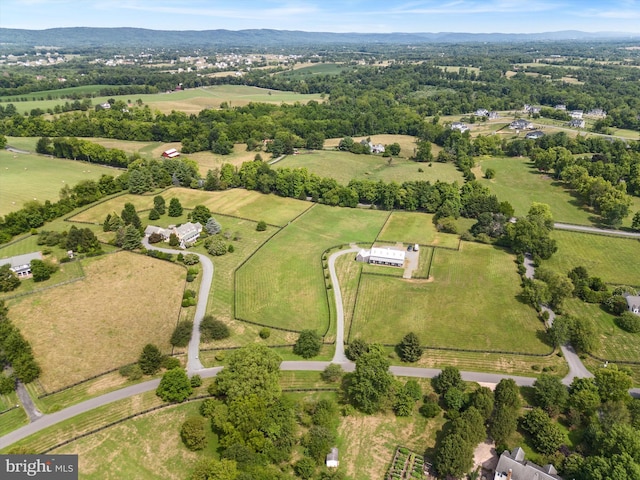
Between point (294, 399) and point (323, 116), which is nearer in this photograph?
point (294, 399)

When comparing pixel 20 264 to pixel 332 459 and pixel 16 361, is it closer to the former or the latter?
pixel 16 361

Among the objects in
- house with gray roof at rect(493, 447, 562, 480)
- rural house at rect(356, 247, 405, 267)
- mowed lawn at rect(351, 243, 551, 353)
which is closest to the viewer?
house with gray roof at rect(493, 447, 562, 480)

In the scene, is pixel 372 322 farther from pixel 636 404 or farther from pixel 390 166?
pixel 390 166

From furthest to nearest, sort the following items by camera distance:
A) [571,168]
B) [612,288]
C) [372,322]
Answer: [571,168] → [612,288] → [372,322]

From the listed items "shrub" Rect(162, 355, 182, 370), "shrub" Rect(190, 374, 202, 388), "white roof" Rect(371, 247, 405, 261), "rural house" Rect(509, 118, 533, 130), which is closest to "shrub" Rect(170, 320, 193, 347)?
"shrub" Rect(162, 355, 182, 370)

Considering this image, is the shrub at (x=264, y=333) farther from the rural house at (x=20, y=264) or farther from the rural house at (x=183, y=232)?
the rural house at (x=20, y=264)

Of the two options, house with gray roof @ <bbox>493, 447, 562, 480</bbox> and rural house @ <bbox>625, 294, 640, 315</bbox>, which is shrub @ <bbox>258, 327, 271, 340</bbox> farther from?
rural house @ <bbox>625, 294, 640, 315</bbox>

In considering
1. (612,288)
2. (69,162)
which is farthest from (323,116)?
(612,288)

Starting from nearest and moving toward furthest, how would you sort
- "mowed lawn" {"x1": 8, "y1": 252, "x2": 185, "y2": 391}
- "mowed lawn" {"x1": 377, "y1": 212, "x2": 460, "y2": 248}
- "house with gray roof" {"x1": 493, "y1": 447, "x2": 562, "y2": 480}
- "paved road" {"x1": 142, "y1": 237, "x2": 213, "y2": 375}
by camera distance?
"house with gray roof" {"x1": 493, "y1": 447, "x2": 562, "y2": 480}, "mowed lawn" {"x1": 8, "y1": 252, "x2": 185, "y2": 391}, "paved road" {"x1": 142, "y1": 237, "x2": 213, "y2": 375}, "mowed lawn" {"x1": 377, "y1": 212, "x2": 460, "y2": 248}

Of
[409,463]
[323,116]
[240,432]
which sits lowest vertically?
[409,463]
